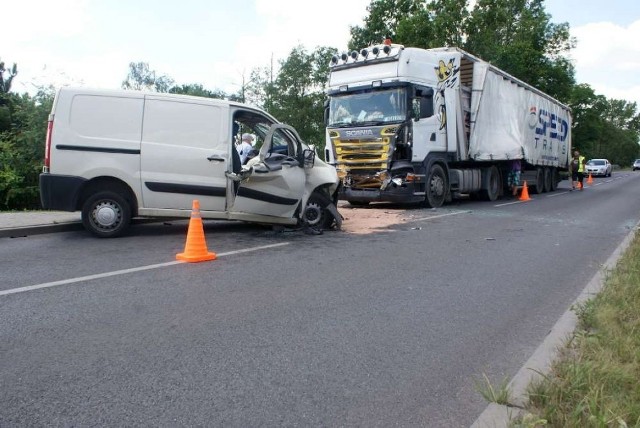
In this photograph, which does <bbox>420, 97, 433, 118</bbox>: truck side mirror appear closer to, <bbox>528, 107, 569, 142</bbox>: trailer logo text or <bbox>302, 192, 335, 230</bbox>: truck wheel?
<bbox>302, 192, 335, 230</bbox>: truck wheel

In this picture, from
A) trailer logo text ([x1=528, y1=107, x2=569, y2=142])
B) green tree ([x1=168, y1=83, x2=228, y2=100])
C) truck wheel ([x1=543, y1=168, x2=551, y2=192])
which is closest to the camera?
trailer logo text ([x1=528, y1=107, x2=569, y2=142])

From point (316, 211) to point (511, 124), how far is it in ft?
33.1

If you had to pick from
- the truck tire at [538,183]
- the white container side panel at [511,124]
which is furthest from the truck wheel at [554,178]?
the truck tire at [538,183]

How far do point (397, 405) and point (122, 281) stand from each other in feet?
11.9

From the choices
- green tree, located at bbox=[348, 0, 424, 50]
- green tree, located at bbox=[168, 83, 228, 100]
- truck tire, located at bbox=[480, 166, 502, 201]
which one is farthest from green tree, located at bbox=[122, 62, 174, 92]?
truck tire, located at bbox=[480, 166, 502, 201]

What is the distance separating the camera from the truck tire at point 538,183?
2024cm

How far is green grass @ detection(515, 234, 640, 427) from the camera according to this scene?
242 cm

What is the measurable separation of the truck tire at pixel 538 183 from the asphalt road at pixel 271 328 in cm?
1319

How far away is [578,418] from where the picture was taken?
7.92 ft

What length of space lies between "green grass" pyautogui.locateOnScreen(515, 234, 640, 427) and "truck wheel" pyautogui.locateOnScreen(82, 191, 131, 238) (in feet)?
21.3

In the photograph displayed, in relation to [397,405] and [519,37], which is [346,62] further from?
[519,37]

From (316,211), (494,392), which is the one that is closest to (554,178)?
(316,211)

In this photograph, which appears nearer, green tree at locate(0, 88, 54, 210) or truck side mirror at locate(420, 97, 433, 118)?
truck side mirror at locate(420, 97, 433, 118)

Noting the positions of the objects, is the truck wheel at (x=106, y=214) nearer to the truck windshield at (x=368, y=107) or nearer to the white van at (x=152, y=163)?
the white van at (x=152, y=163)
